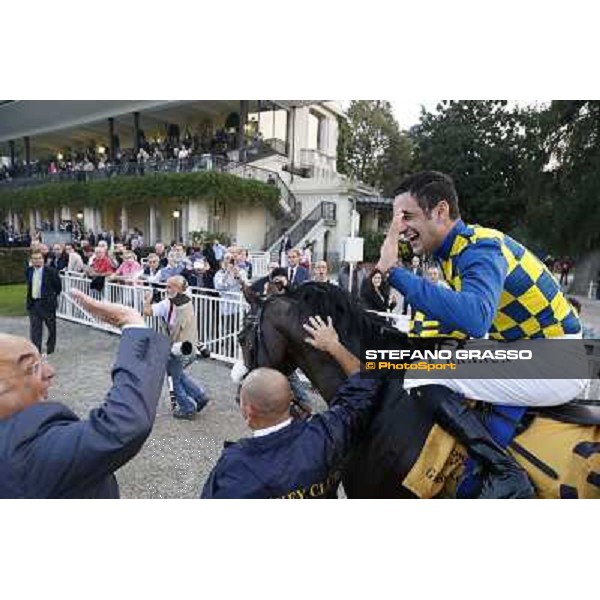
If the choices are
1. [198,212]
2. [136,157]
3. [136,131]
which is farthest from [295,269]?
[136,157]

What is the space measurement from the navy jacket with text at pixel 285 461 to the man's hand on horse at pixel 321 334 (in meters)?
0.32

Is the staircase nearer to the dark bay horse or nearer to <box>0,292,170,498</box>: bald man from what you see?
the dark bay horse

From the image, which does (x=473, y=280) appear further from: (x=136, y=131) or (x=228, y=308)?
(x=228, y=308)

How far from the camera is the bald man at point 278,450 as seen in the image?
4.10 feet

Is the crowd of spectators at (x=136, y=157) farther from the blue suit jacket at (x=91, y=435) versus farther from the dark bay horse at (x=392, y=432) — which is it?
the blue suit jacket at (x=91, y=435)

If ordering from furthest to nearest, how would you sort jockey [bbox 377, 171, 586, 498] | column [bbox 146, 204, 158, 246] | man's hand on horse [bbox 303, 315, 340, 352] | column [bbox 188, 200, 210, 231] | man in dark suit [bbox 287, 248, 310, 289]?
column [bbox 146, 204, 158, 246]
column [bbox 188, 200, 210, 231]
man in dark suit [bbox 287, 248, 310, 289]
man's hand on horse [bbox 303, 315, 340, 352]
jockey [bbox 377, 171, 586, 498]

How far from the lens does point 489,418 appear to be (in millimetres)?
1491

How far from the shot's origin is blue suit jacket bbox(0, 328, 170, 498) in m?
0.93

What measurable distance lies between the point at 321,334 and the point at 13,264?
17.0ft

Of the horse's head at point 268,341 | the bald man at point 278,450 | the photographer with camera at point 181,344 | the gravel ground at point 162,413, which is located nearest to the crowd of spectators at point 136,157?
the photographer with camera at point 181,344

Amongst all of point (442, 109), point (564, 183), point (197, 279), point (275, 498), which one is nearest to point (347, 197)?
point (442, 109)

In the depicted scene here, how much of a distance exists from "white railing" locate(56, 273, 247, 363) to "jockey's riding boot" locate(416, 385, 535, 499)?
3716 mm

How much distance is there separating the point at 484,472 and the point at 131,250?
13.8 feet

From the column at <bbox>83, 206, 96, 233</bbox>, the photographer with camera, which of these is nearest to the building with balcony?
the column at <bbox>83, 206, 96, 233</bbox>
